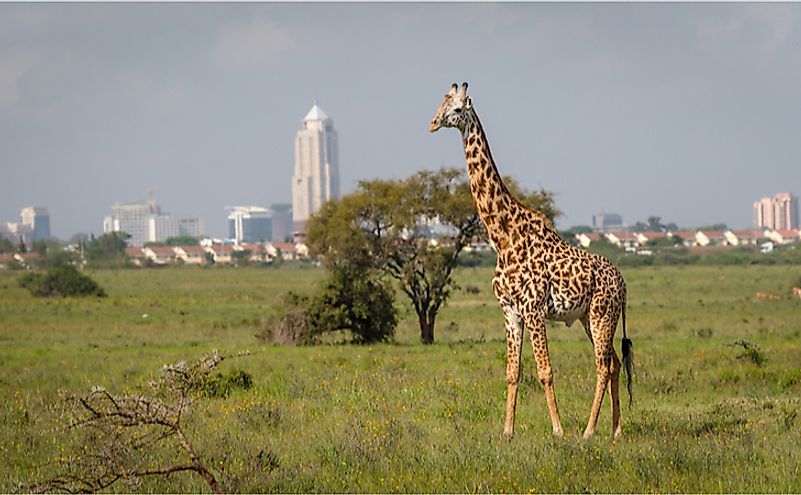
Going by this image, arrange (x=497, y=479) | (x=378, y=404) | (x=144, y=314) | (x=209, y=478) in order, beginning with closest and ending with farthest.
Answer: (x=209, y=478) < (x=497, y=479) < (x=378, y=404) < (x=144, y=314)

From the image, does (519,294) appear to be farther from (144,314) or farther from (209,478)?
(144,314)

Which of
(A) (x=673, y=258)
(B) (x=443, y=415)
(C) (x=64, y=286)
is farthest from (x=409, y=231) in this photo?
(A) (x=673, y=258)

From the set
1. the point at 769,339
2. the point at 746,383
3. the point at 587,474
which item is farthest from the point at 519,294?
the point at 769,339

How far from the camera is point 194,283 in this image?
9081 cm

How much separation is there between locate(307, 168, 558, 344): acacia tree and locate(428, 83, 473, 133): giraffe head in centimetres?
1883

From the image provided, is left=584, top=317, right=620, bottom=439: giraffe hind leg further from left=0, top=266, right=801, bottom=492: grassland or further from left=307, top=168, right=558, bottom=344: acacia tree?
left=307, top=168, right=558, bottom=344: acacia tree

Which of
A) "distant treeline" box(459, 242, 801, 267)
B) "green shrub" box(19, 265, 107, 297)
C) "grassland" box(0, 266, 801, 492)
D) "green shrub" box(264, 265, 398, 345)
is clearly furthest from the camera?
"distant treeline" box(459, 242, 801, 267)

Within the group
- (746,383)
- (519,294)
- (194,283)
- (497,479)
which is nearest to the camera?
(497,479)

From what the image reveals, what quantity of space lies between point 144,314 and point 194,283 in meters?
40.8

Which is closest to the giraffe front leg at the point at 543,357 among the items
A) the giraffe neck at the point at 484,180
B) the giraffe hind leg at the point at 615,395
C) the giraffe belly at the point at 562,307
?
the giraffe belly at the point at 562,307

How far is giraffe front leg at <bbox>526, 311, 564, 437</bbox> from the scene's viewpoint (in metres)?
15.2

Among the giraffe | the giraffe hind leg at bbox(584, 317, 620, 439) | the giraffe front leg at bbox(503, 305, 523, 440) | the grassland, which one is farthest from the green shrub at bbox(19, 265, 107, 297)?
the giraffe hind leg at bbox(584, 317, 620, 439)

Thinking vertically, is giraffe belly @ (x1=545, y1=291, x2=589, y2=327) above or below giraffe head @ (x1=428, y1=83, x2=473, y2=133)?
below

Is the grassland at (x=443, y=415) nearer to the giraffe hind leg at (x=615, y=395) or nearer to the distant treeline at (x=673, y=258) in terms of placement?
the giraffe hind leg at (x=615, y=395)
